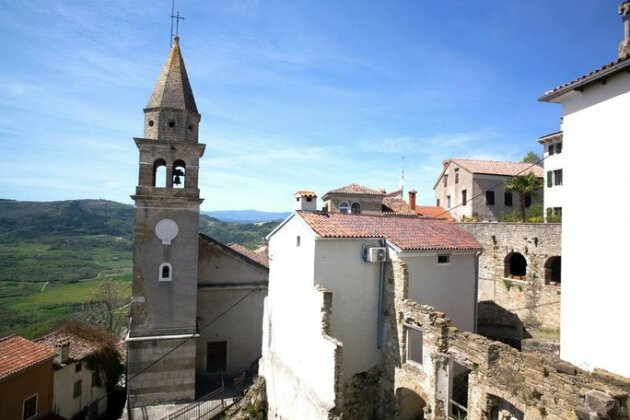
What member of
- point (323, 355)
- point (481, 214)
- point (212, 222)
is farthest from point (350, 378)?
point (212, 222)

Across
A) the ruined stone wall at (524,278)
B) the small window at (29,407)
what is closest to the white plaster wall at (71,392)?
the small window at (29,407)

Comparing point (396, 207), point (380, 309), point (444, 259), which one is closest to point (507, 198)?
point (396, 207)

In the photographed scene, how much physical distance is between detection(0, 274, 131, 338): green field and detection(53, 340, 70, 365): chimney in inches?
1545

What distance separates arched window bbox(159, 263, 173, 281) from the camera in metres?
20.2

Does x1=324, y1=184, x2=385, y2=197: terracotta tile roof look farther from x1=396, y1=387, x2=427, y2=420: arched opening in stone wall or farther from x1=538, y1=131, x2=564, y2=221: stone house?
x1=396, y1=387, x2=427, y2=420: arched opening in stone wall

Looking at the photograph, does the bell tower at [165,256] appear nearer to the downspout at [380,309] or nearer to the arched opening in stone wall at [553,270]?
the downspout at [380,309]

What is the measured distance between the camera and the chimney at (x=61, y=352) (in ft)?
71.0

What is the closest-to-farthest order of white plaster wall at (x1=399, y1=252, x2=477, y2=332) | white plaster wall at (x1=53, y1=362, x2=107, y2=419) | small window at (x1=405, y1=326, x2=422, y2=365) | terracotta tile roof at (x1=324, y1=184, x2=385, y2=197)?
small window at (x1=405, y1=326, x2=422, y2=365) < white plaster wall at (x1=399, y1=252, x2=477, y2=332) < white plaster wall at (x1=53, y1=362, x2=107, y2=419) < terracotta tile roof at (x1=324, y1=184, x2=385, y2=197)

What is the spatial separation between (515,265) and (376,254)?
18.0m

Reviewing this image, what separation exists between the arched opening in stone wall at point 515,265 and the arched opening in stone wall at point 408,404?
14456mm

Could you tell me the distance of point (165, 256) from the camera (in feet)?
66.7

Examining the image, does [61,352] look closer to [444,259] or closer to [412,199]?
[444,259]

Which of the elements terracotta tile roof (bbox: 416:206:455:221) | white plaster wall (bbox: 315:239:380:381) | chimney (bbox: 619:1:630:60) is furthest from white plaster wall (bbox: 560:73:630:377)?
terracotta tile roof (bbox: 416:206:455:221)

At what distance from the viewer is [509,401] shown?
10133mm
